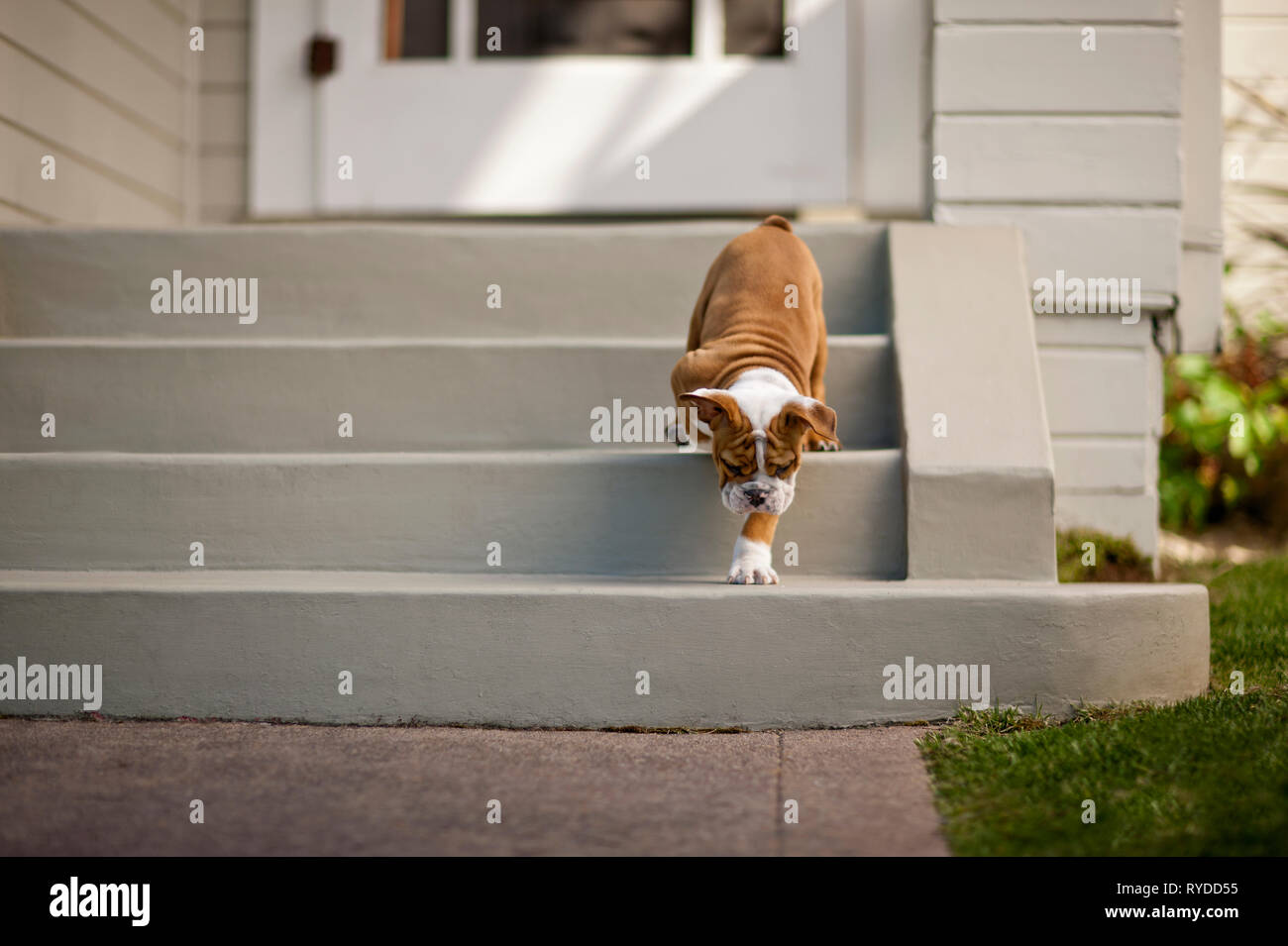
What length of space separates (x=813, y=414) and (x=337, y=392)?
1.56 meters

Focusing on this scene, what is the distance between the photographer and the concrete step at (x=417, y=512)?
3111mm

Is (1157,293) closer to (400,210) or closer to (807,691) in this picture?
(807,691)

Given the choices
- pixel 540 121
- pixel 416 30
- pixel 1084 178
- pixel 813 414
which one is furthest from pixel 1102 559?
pixel 416 30

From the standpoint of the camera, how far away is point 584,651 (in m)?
2.63

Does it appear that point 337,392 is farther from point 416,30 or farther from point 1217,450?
point 1217,450

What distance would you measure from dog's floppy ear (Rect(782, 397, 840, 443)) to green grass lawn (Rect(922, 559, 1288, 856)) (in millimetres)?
736

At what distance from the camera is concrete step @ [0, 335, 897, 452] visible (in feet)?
11.5

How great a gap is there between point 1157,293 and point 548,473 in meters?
2.42

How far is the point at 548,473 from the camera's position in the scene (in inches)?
124

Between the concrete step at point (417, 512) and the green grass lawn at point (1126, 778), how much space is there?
0.79 metres
